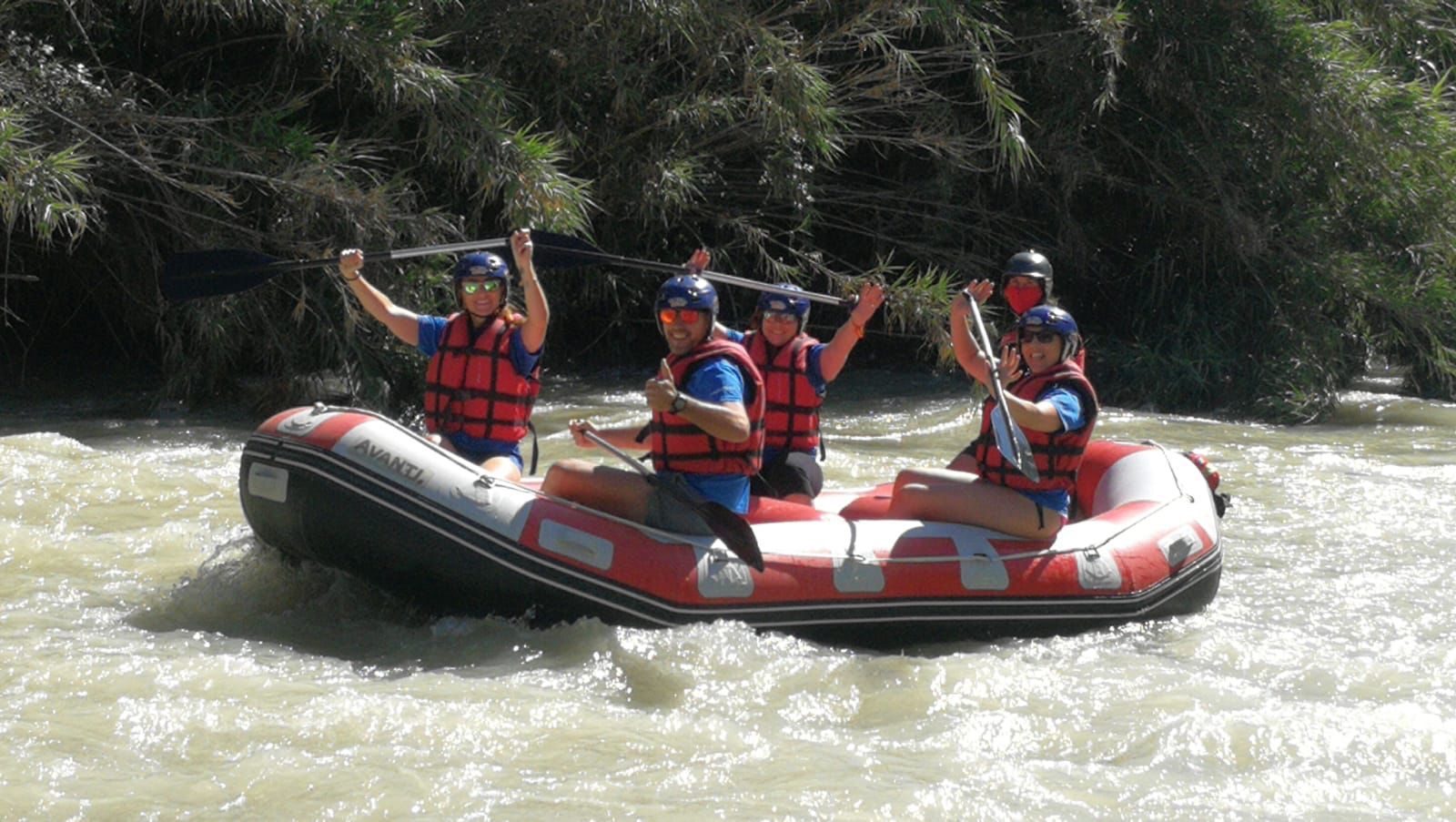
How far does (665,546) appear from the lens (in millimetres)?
4156

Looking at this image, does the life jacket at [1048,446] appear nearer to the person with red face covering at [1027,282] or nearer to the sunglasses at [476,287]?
the person with red face covering at [1027,282]

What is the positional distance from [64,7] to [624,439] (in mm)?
3533

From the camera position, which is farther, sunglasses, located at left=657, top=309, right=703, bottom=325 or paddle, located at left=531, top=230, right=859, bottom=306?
paddle, located at left=531, top=230, right=859, bottom=306

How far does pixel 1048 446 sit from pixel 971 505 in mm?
255

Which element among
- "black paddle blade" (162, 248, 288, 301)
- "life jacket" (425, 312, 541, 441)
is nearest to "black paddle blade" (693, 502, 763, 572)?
"life jacket" (425, 312, 541, 441)

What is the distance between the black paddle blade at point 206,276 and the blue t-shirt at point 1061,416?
7.52ft

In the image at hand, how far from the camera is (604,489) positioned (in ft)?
14.0

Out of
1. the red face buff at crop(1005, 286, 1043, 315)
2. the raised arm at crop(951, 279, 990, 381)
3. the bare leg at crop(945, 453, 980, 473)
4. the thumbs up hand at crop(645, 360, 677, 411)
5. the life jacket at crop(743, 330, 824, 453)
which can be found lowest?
the bare leg at crop(945, 453, 980, 473)

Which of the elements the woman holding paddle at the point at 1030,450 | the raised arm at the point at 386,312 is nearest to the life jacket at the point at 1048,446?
the woman holding paddle at the point at 1030,450

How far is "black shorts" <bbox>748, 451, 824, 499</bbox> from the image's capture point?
5023 millimetres

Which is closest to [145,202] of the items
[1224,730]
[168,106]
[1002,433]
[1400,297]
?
[168,106]

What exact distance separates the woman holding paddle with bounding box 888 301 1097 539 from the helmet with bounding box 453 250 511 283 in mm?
1303

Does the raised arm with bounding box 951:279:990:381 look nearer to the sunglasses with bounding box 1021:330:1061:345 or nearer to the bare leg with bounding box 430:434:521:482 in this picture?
the sunglasses with bounding box 1021:330:1061:345

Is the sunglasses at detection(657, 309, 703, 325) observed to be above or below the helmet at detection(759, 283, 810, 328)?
above
